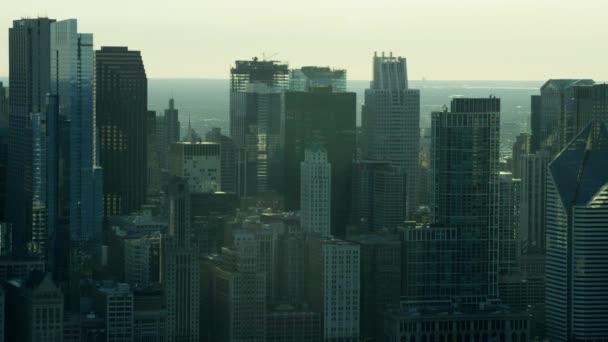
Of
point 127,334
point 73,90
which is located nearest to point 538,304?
point 127,334

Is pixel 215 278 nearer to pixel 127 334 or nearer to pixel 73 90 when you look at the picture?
pixel 127 334

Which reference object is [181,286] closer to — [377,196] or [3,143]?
[377,196]

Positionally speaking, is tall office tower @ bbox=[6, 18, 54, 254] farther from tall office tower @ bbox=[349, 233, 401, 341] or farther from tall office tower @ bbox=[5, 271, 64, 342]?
tall office tower @ bbox=[349, 233, 401, 341]

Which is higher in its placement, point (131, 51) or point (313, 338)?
point (131, 51)

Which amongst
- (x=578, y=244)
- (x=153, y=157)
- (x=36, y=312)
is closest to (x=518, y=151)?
(x=578, y=244)

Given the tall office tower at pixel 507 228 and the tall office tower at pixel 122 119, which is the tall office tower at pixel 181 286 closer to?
the tall office tower at pixel 507 228

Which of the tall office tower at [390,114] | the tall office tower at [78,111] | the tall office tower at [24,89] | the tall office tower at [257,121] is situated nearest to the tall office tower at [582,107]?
the tall office tower at [390,114]
